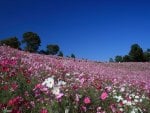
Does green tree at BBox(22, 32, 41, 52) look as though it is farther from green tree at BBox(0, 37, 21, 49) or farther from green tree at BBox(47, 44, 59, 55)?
green tree at BBox(47, 44, 59, 55)

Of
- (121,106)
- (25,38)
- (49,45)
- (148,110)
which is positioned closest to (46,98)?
(121,106)

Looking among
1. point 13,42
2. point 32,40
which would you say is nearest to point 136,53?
point 32,40

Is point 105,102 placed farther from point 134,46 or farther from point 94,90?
point 134,46

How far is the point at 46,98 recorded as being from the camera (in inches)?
236

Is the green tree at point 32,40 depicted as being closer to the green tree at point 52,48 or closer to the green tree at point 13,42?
the green tree at point 13,42

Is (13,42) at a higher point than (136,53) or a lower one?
higher

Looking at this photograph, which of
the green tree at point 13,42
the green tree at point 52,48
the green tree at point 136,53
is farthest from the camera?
the green tree at point 52,48

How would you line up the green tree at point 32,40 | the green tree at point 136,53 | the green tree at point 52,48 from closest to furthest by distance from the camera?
the green tree at point 136,53
the green tree at point 32,40
the green tree at point 52,48

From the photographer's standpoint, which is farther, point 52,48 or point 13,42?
point 52,48

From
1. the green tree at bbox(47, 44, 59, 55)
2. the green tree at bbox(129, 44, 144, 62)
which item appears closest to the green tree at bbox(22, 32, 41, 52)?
the green tree at bbox(47, 44, 59, 55)

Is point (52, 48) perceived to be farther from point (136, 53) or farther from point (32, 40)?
point (136, 53)

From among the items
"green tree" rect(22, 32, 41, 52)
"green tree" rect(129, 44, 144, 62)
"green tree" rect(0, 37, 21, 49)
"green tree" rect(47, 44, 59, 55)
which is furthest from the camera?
"green tree" rect(47, 44, 59, 55)

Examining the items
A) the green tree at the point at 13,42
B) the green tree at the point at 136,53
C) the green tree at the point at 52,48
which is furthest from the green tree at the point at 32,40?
the green tree at the point at 136,53

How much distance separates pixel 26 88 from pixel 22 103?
1952 millimetres
